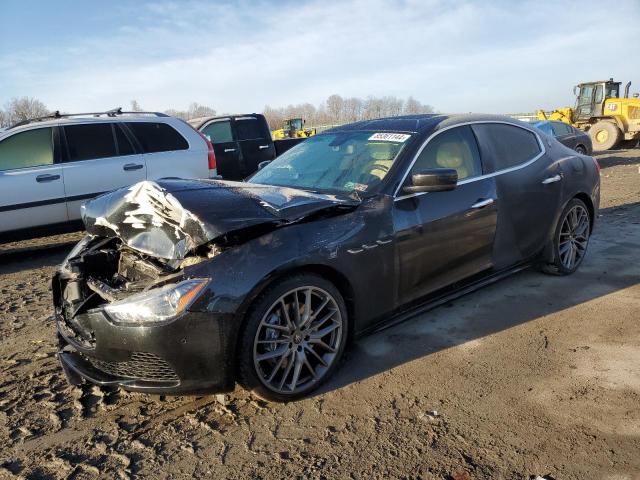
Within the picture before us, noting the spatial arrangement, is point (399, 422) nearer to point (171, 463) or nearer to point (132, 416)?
point (171, 463)

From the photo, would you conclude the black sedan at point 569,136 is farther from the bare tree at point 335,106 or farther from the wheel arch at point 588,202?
the bare tree at point 335,106

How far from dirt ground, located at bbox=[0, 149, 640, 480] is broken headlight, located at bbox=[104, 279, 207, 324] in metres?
0.64

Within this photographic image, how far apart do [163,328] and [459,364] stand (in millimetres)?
1885

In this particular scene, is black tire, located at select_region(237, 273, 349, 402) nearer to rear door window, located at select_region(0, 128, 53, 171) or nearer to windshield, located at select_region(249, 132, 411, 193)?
windshield, located at select_region(249, 132, 411, 193)

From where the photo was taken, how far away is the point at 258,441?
254cm

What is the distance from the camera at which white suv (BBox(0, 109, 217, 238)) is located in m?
6.11

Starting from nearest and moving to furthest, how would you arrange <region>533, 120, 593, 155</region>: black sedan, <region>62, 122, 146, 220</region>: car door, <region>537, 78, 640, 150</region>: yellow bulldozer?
<region>62, 122, 146, 220</region>: car door
<region>533, 120, 593, 155</region>: black sedan
<region>537, 78, 640, 150</region>: yellow bulldozer

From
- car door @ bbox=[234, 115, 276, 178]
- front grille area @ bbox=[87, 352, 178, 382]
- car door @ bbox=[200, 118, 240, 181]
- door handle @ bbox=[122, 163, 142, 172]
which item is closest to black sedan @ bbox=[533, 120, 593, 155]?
car door @ bbox=[234, 115, 276, 178]

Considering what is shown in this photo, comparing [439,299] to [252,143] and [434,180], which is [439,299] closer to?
[434,180]

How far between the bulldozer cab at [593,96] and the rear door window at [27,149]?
20.7m

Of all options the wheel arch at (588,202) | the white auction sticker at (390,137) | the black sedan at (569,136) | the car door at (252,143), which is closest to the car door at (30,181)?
the car door at (252,143)

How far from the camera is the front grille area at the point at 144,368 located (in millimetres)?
2543

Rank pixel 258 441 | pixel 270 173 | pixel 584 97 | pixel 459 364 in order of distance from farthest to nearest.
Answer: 1. pixel 584 97
2. pixel 270 173
3. pixel 459 364
4. pixel 258 441

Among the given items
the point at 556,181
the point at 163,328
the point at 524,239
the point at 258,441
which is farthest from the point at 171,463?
the point at 556,181
